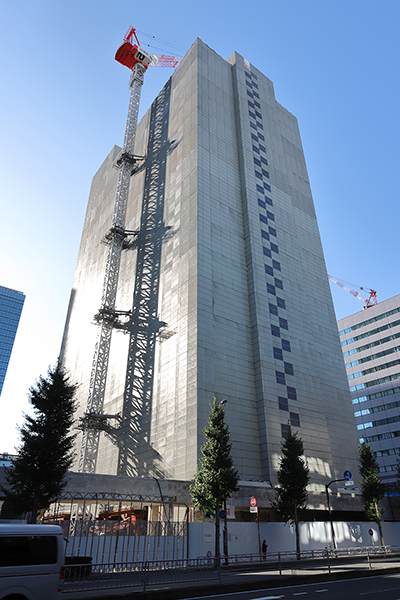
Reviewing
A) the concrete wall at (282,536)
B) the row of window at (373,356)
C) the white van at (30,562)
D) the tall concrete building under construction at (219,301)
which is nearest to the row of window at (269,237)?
the tall concrete building under construction at (219,301)

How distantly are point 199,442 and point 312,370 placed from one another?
23572 millimetres

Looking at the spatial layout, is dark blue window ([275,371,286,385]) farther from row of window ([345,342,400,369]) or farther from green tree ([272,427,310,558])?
row of window ([345,342,400,369])

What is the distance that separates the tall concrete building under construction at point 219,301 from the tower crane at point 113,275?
1459mm

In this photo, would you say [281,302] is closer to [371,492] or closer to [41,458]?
[371,492]

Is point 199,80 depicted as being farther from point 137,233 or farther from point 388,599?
point 388,599

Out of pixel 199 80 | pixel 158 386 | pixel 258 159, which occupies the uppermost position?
pixel 199 80

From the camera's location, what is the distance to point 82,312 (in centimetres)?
8350

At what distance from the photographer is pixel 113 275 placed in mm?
69812

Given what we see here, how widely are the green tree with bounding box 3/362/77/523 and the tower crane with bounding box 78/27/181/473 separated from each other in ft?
95.8

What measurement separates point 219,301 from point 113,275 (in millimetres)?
25794

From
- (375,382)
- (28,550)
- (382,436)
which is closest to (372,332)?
(375,382)

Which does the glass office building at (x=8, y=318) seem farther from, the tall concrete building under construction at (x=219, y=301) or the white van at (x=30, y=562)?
the white van at (x=30, y=562)

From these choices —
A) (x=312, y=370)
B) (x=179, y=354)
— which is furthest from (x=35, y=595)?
(x=312, y=370)

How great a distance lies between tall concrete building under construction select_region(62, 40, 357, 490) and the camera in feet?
154
